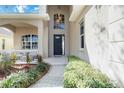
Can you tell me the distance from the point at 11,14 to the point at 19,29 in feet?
17.8

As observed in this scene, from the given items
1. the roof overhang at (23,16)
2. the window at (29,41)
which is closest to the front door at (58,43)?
the window at (29,41)

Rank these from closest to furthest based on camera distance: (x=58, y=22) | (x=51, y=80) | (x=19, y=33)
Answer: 1. (x=51, y=80)
2. (x=58, y=22)
3. (x=19, y=33)

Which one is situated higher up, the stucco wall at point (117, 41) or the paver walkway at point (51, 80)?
the stucco wall at point (117, 41)

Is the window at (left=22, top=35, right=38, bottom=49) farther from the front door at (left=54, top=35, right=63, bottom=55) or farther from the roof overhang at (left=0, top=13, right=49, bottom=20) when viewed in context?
the roof overhang at (left=0, top=13, right=49, bottom=20)

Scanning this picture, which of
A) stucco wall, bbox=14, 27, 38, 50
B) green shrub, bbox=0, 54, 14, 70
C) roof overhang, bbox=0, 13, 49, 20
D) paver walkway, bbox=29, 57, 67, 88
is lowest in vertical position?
paver walkway, bbox=29, 57, 67, 88

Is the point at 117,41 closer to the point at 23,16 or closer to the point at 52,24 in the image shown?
the point at 23,16


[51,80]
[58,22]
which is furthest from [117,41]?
[58,22]

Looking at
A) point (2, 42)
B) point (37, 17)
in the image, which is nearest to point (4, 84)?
point (37, 17)

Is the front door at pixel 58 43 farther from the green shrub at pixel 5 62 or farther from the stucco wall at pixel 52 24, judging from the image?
the green shrub at pixel 5 62

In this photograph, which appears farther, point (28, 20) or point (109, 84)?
point (28, 20)

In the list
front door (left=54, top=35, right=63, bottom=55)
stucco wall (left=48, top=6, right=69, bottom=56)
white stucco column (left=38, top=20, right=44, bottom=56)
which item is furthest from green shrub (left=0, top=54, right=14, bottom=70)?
front door (left=54, top=35, right=63, bottom=55)
